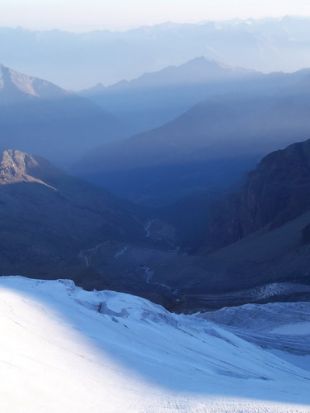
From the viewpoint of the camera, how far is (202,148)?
164 meters

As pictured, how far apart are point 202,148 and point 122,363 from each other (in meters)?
146

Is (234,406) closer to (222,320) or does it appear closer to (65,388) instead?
(65,388)

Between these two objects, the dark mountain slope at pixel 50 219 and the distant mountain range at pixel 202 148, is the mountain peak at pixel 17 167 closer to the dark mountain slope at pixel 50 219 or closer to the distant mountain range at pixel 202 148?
the dark mountain slope at pixel 50 219

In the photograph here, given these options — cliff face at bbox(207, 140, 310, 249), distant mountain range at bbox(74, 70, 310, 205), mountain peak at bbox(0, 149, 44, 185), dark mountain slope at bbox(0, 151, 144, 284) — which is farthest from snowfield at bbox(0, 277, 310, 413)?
distant mountain range at bbox(74, 70, 310, 205)

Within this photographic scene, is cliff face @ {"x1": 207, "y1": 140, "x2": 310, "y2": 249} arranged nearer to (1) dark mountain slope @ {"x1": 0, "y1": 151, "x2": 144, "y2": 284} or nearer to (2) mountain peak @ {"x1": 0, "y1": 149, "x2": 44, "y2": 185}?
(1) dark mountain slope @ {"x1": 0, "y1": 151, "x2": 144, "y2": 284}

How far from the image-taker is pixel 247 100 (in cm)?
19275

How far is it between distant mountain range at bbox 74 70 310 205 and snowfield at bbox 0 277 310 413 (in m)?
96.7

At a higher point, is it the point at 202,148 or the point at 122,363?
the point at 202,148

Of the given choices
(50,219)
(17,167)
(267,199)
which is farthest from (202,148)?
(267,199)

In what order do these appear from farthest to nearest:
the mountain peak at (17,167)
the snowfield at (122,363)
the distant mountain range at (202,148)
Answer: the distant mountain range at (202,148) < the mountain peak at (17,167) < the snowfield at (122,363)

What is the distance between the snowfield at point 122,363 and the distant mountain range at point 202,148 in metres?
96.7

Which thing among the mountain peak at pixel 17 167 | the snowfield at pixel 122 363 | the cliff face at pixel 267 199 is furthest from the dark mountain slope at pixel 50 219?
the snowfield at pixel 122 363

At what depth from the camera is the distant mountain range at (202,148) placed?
14500 centimetres

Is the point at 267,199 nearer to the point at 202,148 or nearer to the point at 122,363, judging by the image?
the point at 122,363
